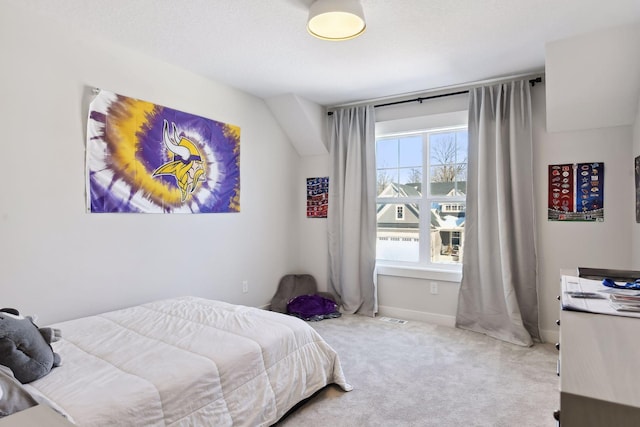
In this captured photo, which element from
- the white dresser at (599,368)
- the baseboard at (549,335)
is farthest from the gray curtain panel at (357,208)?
the white dresser at (599,368)

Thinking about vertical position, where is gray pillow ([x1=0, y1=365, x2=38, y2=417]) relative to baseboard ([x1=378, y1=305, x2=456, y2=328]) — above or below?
above

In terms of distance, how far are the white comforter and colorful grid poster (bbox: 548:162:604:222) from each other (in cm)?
238

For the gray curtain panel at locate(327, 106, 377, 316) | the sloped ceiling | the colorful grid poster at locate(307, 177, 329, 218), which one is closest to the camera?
the sloped ceiling

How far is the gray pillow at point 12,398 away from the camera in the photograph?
1.17 m

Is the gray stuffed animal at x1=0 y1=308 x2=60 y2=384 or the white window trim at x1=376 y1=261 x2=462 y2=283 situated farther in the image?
the white window trim at x1=376 y1=261 x2=462 y2=283

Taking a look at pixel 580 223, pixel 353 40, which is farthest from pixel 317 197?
pixel 580 223

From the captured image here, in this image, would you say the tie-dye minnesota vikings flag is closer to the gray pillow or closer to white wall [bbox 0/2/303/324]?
white wall [bbox 0/2/303/324]

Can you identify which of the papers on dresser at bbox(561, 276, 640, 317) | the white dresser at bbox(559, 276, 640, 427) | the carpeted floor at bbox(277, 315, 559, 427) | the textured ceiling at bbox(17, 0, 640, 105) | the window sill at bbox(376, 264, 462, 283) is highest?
the textured ceiling at bbox(17, 0, 640, 105)

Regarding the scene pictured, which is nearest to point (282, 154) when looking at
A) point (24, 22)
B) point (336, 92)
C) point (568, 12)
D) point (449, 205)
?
point (336, 92)

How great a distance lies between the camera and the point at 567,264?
10.6 feet

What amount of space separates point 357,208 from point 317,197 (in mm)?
585

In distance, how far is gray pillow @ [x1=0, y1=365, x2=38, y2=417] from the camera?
1.17 m

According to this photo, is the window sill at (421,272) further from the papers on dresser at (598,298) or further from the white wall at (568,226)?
the papers on dresser at (598,298)

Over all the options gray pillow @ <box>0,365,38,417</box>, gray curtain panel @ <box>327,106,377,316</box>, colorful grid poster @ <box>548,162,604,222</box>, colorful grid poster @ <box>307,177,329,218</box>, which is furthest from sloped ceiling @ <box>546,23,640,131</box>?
gray pillow @ <box>0,365,38,417</box>
